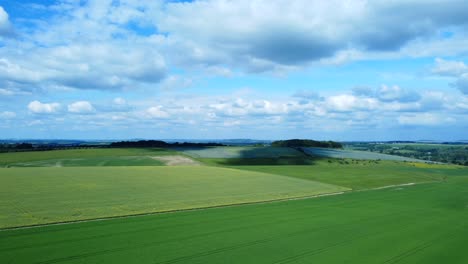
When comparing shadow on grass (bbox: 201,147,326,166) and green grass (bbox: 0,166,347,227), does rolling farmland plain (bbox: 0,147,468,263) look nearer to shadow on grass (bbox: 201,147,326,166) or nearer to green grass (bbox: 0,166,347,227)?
green grass (bbox: 0,166,347,227)

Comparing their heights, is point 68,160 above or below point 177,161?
above

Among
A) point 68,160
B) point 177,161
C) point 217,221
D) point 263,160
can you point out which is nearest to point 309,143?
point 263,160

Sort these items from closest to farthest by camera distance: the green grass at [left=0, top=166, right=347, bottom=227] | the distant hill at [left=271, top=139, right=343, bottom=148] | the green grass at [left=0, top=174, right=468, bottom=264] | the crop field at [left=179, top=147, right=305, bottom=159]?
the green grass at [left=0, top=174, right=468, bottom=264]
the green grass at [left=0, top=166, right=347, bottom=227]
the crop field at [left=179, top=147, right=305, bottom=159]
the distant hill at [left=271, top=139, right=343, bottom=148]

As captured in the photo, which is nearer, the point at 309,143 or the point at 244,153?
the point at 244,153

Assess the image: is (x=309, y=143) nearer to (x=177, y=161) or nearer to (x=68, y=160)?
(x=177, y=161)

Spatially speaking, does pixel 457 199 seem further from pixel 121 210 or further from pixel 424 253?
pixel 121 210

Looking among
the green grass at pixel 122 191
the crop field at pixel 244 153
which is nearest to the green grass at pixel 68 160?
the crop field at pixel 244 153

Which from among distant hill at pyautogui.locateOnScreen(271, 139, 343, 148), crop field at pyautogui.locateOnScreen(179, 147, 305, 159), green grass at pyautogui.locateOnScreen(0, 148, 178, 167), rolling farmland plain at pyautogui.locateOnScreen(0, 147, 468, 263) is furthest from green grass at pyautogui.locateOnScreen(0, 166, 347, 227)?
distant hill at pyautogui.locateOnScreen(271, 139, 343, 148)
